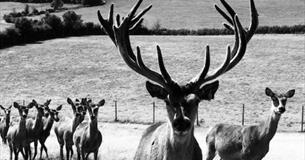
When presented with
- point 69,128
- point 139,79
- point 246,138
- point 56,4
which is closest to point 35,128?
point 69,128

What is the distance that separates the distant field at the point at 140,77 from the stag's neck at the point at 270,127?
12.8 meters

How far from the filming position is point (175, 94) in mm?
8461

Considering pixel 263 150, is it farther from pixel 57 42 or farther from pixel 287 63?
pixel 57 42

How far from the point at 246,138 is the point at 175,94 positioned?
31.0 feet

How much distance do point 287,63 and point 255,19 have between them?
43.6 m

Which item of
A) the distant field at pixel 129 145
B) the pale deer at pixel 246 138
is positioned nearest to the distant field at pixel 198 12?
the distant field at pixel 129 145

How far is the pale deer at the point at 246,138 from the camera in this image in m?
17.0

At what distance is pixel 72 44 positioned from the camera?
64750 millimetres

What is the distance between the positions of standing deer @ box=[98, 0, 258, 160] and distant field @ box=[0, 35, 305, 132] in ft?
68.5

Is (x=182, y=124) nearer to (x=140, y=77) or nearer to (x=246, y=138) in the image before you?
(x=246, y=138)

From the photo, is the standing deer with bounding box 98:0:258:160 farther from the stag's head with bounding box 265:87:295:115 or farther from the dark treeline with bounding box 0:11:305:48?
the dark treeline with bounding box 0:11:305:48

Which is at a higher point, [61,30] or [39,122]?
[61,30]

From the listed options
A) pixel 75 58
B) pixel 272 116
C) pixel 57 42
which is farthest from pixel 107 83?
pixel 272 116

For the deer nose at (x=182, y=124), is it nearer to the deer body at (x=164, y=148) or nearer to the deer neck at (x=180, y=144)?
the deer neck at (x=180, y=144)
